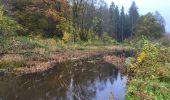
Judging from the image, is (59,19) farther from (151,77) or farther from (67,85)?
(151,77)

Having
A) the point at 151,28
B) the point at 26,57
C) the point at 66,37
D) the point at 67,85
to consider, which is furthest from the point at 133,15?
the point at 67,85

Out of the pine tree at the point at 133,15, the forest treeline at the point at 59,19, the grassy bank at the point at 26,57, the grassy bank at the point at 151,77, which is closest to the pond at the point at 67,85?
the grassy bank at the point at 151,77

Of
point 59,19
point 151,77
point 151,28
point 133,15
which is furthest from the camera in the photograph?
point 133,15

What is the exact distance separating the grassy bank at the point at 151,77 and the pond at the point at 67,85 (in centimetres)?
102

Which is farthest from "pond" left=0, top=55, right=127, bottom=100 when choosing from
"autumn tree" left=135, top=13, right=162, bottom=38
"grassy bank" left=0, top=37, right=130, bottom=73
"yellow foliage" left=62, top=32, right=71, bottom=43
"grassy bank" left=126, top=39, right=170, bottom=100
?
"autumn tree" left=135, top=13, right=162, bottom=38

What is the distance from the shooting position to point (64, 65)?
28.9 meters

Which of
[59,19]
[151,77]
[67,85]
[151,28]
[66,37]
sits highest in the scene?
[59,19]

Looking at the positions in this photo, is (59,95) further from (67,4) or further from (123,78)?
(67,4)

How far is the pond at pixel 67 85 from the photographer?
16.9 metres

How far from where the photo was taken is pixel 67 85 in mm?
19938

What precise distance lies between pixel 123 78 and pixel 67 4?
3137 cm

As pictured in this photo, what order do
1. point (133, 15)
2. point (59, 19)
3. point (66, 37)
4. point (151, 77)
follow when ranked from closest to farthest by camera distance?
1. point (151, 77)
2. point (66, 37)
3. point (59, 19)
4. point (133, 15)

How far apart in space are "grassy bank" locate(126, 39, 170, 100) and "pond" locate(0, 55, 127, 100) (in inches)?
40.0

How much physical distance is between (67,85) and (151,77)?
18.0 ft
